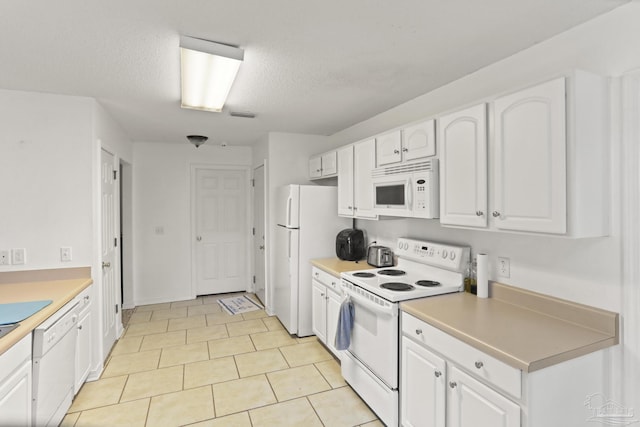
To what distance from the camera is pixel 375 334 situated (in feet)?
7.18

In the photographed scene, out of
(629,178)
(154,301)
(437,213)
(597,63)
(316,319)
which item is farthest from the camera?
(154,301)

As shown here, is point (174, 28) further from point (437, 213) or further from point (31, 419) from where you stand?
point (31, 419)

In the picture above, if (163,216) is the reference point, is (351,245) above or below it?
below

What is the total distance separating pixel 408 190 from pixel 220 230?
11.7 feet

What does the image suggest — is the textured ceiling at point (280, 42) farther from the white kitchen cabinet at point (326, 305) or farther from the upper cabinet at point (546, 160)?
the white kitchen cabinet at point (326, 305)

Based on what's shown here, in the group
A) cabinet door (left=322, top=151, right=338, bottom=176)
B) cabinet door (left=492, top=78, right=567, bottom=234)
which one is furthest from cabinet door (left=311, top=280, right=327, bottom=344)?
cabinet door (left=492, top=78, right=567, bottom=234)

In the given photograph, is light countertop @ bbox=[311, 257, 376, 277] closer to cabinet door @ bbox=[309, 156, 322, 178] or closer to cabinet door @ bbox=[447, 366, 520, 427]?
cabinet door @ bbox=[309, 156, 322, 178]

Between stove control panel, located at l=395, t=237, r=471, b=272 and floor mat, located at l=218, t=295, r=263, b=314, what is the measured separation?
249 centimetres

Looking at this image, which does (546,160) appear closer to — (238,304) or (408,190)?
(408,190)

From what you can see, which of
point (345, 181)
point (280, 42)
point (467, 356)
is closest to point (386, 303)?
point (467, 356)

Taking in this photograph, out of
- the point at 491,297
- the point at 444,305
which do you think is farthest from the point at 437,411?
the point at 491,297

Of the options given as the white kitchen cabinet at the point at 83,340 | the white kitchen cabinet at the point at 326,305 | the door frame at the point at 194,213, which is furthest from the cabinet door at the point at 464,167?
the door frame at the point at 194,213

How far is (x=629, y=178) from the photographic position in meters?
1.46

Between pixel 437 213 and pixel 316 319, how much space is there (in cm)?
177
